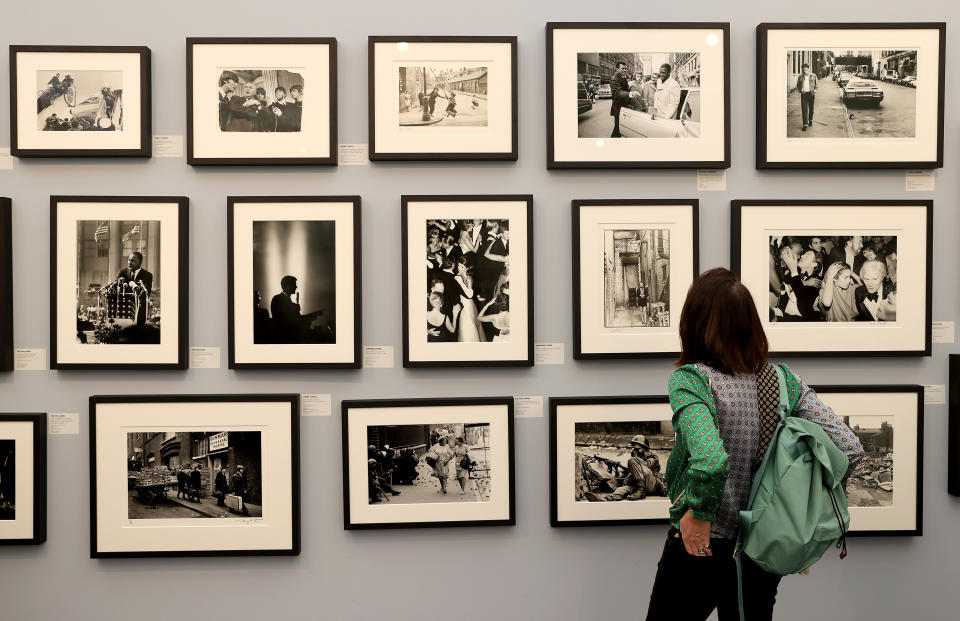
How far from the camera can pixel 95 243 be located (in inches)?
116

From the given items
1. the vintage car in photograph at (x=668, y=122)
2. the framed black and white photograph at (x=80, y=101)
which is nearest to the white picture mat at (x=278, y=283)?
the framed black and white photograph at (x=80, y=101)

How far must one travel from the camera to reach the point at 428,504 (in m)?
2.98

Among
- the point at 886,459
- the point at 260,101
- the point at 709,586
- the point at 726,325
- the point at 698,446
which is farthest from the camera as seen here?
the point at 886,459

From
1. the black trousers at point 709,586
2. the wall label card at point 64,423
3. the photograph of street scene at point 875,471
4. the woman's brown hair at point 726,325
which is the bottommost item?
the black trousers at point 709,586

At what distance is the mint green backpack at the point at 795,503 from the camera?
201cm

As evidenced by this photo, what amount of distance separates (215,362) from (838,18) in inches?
123

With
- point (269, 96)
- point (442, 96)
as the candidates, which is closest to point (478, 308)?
point (442, 96)

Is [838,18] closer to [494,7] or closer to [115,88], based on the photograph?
[494,7]

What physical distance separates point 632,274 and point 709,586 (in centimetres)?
130

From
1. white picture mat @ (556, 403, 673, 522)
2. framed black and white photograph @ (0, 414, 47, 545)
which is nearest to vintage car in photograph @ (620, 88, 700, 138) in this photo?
white picture mat @ (556, 403, 673, 522)

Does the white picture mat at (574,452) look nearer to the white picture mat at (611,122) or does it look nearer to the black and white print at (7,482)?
the white picture mat at (611,122)

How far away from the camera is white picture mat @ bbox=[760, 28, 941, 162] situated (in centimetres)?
299

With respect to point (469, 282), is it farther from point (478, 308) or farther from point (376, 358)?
point (376, 358)

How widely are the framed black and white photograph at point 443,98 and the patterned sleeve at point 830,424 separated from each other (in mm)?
1505
